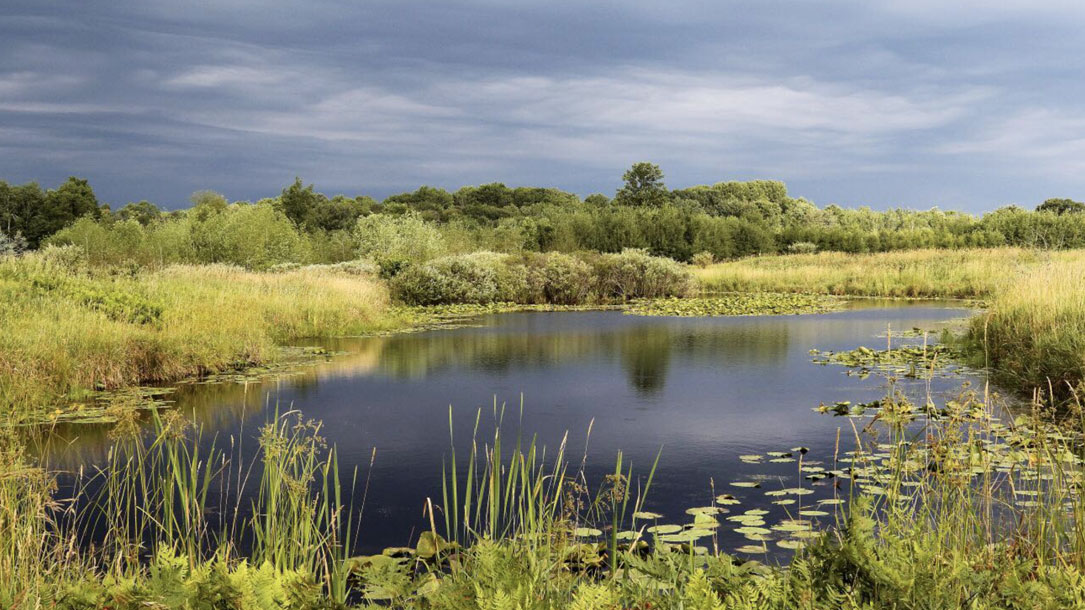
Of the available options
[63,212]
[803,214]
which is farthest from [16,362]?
[803,214]

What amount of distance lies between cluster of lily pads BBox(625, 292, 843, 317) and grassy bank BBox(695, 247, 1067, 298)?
3632mm

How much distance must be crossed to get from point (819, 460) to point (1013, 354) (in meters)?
5.14

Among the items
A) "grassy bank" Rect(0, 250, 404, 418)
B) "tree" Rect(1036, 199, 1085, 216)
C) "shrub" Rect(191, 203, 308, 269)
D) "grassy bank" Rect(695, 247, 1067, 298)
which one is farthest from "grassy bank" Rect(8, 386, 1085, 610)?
"tree" Rect(1036, 199, 1085, 216)

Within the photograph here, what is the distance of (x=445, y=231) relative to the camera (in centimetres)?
5000

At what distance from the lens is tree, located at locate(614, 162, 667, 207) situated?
66.7 meters

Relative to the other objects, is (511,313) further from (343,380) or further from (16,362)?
(16,362)

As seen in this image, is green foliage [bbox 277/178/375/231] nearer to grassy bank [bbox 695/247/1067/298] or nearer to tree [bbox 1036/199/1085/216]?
grassy bank [bbox 695/247/1067/298]

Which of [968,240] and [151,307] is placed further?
[968,240]

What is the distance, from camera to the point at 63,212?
5803 cm

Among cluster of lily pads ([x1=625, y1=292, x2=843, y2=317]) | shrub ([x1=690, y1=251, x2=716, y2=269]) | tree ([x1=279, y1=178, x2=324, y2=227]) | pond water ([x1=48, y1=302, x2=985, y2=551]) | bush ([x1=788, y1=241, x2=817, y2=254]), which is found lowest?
pond water ([x1=48, y1=302, x2=985, y2=551])

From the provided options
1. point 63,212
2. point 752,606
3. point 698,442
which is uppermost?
point 63,212

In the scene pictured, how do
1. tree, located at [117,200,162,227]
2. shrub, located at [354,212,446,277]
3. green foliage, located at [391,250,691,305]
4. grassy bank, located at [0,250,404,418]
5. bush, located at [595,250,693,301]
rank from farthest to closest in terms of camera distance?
tree, located at [117,200,162,227], shrub, located at [354,212,446,277], bush, located at [595,250,693,301], green foliage, located at [391,250,691,305], grassy bank, located at [0,250,404,418]

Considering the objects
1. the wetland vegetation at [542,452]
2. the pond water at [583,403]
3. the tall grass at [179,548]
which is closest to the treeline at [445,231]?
the wetland vegetation at [542,452]

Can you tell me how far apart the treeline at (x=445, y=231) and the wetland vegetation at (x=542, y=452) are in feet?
27.4
